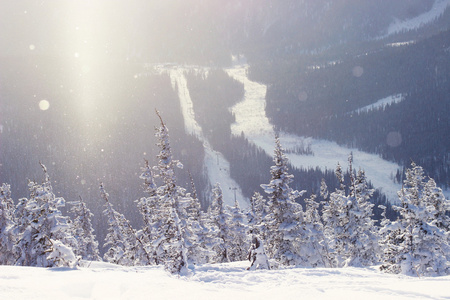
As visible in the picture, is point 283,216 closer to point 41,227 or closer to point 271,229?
point 271,229

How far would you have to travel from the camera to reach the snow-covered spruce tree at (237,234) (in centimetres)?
3859

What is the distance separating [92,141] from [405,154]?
170219mm

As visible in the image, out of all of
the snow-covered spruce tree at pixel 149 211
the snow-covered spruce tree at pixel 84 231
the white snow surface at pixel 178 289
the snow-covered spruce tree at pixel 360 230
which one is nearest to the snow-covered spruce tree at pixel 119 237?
the snow-covered spruce tree at pixel 149 211

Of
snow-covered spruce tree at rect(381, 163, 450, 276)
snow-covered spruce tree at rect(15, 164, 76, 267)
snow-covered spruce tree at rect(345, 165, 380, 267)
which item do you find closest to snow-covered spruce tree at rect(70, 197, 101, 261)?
snow-covered spruce tree at rect(15, 164, 76, 267)

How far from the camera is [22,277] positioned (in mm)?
8289

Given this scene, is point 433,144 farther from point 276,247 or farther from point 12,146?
point 12,146

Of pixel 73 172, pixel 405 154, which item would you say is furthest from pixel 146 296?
pixel 405 154

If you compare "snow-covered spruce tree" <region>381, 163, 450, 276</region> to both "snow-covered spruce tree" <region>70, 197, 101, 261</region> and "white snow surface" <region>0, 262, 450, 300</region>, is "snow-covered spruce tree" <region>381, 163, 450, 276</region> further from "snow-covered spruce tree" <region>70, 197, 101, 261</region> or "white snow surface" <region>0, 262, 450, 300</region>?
"snow-covered spruce tree" <region>70, 197, 101, 261</region>

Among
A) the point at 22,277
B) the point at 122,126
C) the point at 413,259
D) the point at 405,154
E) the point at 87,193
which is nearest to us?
the point at 22,277

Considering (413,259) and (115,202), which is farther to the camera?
(115,202)

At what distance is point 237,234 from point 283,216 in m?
17.5

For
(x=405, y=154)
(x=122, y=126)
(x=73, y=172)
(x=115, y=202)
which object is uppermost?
(x=122, y=126)

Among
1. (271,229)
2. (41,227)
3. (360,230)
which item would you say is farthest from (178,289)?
(360,230)

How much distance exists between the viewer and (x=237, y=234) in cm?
3966
